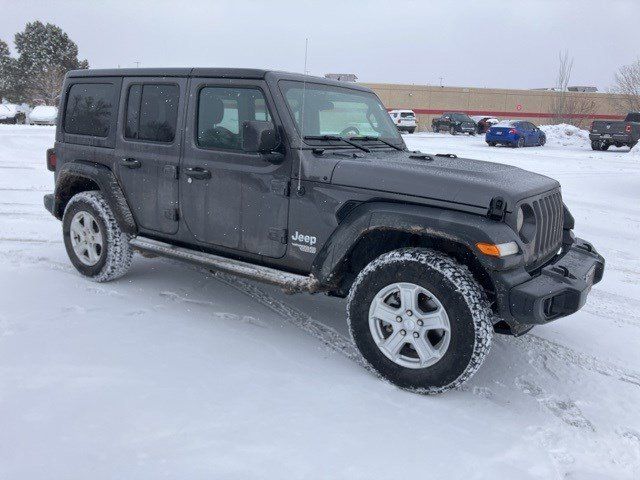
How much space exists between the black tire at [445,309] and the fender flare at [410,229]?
16 centimetres

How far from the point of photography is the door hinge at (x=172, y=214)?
452cm

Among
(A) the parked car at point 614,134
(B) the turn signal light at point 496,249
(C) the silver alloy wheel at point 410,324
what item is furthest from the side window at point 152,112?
(A) the parked car at point 614,134

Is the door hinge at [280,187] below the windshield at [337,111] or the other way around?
below

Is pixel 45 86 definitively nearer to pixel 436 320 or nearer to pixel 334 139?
pixel 334 139

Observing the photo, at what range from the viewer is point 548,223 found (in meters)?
3.69

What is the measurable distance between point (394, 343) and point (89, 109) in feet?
12.0

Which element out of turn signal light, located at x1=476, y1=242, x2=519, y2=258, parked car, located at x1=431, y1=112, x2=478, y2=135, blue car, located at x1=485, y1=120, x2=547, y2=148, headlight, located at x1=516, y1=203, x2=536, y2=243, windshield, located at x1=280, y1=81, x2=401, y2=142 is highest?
parked car, located at x1=431, y1=112, x2=478, y2=135

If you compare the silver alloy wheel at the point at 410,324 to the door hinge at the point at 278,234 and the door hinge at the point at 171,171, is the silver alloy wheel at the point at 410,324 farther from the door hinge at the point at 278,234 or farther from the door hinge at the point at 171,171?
the door hinge at the point at 171,171

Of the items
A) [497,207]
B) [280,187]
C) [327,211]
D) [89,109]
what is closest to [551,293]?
[497,207]

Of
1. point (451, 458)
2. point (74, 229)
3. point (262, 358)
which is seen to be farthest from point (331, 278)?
point (74, 229)

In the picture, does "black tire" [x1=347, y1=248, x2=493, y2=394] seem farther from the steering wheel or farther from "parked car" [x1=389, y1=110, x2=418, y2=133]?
"parked car" [x1=389, y1=110, x2=418, y2=133]

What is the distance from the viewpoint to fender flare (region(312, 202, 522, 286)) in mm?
3111

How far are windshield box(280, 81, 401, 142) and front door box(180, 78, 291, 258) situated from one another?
0.22 metres

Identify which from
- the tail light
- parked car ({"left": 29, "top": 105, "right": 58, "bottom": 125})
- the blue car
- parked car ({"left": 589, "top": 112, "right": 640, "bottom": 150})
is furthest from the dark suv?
parked car ({"left": 29, "top": 105, "right": 58, "bottom": 125})
